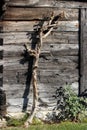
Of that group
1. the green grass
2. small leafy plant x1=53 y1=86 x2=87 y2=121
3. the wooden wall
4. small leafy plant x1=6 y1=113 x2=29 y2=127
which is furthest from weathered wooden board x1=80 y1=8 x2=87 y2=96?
small leafy plant x1=6 y1=113 x2=29 y2=127

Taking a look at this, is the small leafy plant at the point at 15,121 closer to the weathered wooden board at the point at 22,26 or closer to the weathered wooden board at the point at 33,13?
the weathered wooden board at the point at 22,26

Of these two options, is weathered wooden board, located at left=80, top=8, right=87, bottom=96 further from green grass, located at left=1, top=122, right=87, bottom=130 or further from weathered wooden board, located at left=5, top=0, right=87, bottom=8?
green grass, located at left=1, top=122, right=87, bottom=130

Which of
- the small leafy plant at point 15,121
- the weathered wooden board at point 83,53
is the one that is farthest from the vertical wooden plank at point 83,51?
the small leafy plant at point 15,121

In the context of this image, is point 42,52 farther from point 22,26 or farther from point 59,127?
point 59,127

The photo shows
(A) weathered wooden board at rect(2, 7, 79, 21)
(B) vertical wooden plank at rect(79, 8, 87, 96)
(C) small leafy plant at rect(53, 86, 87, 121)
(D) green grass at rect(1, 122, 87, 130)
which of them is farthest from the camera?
(B) vertical wooden plank at rect(79, 8, 87, 96)

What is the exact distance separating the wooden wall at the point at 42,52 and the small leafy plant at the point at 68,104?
6.4 inches

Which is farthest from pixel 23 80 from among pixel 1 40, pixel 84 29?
pixel 84 29

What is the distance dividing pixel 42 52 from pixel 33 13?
2.99 ft

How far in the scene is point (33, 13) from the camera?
1233cm

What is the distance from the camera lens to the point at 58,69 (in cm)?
1258

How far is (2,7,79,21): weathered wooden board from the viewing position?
1220cm

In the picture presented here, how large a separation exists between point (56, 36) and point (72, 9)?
2.39 feet

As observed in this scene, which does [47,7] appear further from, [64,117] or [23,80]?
[64,117]

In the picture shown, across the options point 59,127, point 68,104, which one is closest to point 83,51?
point 68,104
